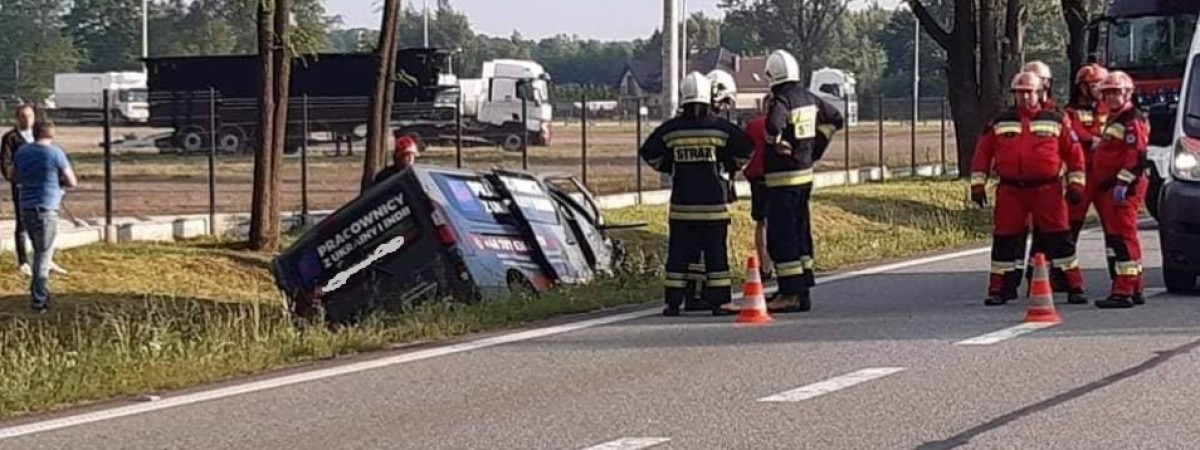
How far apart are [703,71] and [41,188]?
61.2 meters

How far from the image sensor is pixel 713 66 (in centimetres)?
8094

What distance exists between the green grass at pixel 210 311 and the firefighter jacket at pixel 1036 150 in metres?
3.04

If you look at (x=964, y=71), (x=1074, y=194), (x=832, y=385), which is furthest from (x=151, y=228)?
(x=964, y=71)

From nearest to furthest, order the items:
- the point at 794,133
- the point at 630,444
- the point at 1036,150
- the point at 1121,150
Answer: the point at 630,444
the point at 794,133
the point at 1036,150
the point at 1121,150

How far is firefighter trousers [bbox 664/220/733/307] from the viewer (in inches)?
541

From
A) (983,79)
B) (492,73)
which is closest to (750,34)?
(492,73)

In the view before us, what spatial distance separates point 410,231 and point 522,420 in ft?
20.1

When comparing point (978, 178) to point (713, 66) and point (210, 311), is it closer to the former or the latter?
point (210, 311)

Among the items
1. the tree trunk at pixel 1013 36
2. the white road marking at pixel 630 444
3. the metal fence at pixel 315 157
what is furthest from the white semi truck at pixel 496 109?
the white road marking at pixel 630 444

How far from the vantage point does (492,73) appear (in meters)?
63.9

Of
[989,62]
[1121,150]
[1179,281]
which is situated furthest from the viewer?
[989,62]

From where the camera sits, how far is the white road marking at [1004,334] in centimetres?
1206

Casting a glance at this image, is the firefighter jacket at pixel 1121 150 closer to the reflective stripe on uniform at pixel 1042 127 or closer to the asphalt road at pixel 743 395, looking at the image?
the reflective stripe on uniform at pixel 1042 127

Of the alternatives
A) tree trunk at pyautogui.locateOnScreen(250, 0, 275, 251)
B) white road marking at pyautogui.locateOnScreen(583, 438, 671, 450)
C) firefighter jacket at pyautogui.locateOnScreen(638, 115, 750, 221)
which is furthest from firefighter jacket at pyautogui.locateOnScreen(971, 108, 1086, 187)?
tree trunk at pyautogui.locateOnScreen(250, 0, 275, 251)
